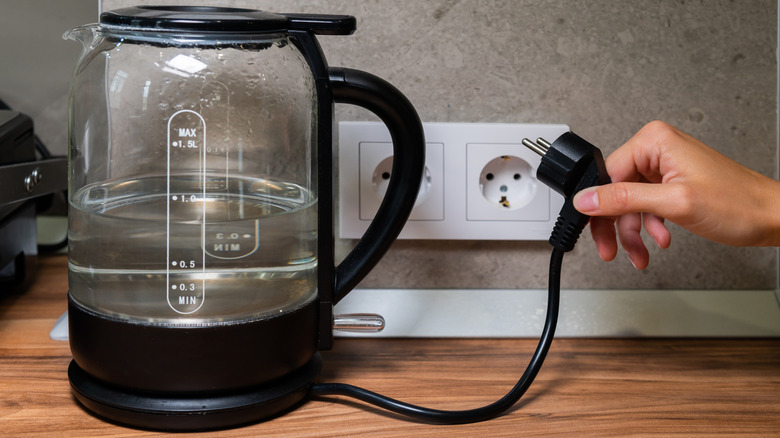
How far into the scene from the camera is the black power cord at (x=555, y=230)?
0.53 metres

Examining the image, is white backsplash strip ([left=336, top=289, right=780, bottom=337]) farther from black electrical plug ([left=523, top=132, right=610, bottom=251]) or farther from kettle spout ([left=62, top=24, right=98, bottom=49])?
kettle spout ([left=62, top=24, right=98, bottom=49])

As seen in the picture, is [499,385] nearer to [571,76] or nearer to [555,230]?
[555,230]

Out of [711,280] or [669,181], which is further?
[711,280]

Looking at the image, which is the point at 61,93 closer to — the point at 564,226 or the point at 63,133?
the point at 63,133

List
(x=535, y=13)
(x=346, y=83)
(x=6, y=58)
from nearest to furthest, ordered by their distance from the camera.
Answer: (x=346, y=83)
(x=535, y=13)
(x=6, y=58)

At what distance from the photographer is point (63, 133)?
0.84m

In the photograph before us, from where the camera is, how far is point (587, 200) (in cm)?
51

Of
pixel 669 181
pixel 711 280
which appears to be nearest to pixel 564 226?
pixel 669 181

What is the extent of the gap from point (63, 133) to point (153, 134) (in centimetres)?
39

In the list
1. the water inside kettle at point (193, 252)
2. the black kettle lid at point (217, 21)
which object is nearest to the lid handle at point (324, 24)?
the black kettle lid at point (217, 21)

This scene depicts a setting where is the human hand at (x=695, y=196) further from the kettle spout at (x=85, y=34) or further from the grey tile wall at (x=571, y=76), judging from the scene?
the kettle spout at (x=85, y=34)

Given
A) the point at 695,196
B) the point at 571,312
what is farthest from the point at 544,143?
the point at 571,312

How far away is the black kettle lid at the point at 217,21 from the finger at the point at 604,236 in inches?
10.9

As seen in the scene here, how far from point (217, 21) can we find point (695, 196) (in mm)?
343
